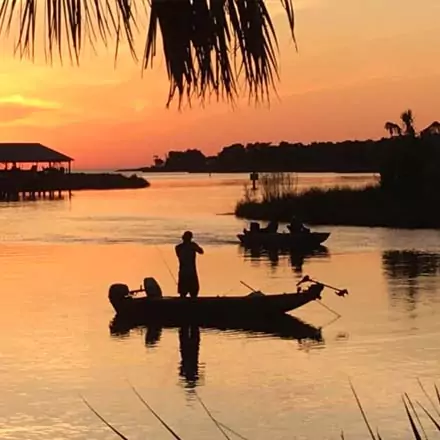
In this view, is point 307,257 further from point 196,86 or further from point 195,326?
point 196,86

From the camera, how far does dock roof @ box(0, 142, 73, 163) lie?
3526 inches

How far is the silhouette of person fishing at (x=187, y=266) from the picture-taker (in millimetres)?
19406

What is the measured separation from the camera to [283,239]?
3819cm

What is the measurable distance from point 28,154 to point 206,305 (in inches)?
2882

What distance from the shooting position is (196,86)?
2.29 meters

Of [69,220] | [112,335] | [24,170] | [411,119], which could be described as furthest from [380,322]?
[24,170]

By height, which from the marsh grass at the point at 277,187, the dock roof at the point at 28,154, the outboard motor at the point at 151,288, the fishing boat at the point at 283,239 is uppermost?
the dock roof at the point at 28,154

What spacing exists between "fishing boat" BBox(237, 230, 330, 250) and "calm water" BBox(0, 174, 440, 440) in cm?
454

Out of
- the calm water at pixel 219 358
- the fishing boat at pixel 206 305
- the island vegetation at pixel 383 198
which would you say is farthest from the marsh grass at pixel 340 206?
the fishing boat at pixel 206 305

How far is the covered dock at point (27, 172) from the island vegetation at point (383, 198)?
33.8 m

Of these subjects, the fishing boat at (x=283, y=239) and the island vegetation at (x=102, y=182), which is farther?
the island vegetation at (x=102, y=182)

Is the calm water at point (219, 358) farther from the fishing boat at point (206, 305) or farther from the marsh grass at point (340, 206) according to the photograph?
the marsh grass at point (340, 206)

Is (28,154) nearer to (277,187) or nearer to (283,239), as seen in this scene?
(277,187)

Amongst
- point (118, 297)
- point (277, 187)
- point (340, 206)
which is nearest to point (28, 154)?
point (277, 187)
